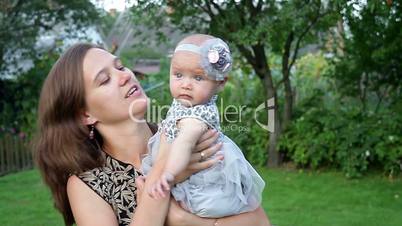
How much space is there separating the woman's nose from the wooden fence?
740cm

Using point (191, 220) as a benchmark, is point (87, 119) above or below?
above

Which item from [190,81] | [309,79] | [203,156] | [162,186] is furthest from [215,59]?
[309,79]

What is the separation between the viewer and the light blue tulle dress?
6.44 ft

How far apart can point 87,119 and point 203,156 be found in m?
0.50

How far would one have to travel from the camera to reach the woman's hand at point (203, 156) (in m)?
1.96

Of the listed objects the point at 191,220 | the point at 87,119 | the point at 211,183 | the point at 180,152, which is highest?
the point at 87,119

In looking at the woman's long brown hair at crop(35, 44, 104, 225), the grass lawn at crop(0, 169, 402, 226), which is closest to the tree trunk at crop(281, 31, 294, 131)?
the grass lawn at crop(0, 169, 402, 226)

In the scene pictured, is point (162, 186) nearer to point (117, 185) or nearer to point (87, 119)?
point (117, 185)

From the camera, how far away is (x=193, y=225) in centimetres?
197

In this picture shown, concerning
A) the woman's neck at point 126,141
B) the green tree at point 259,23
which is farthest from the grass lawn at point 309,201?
the woman's neck at point 126,141

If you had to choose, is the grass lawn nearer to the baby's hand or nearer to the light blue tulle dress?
the light blue tulle dress

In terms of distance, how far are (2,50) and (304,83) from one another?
16.6 feet

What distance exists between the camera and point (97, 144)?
2225 mm

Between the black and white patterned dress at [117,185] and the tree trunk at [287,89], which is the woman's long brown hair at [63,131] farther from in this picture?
the tree trunk at [287,89]
